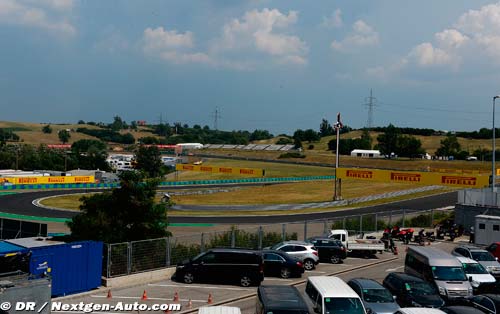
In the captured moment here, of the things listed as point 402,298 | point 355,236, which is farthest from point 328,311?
point 355,236

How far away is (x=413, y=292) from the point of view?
18.3m

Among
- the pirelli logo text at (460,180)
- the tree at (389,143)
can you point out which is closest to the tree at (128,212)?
the pirelli logo text at (460,180)

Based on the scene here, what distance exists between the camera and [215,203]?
71.2m

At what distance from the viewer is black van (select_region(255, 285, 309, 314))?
13.9 meters

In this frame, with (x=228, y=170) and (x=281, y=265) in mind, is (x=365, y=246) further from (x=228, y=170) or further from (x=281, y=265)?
(x=228, y=170)

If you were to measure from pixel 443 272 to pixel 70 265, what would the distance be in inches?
604

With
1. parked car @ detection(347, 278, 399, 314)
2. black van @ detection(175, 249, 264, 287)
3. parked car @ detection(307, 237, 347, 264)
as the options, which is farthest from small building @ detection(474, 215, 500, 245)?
parked car @ detection(347, 278, 399, 314)

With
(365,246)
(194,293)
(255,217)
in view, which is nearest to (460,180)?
(255,217)

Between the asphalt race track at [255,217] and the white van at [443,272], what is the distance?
3138cm

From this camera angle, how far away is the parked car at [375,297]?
1639 centimetres

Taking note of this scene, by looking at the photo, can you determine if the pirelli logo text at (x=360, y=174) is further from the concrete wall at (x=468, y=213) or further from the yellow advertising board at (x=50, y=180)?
the yellow advertising board at (x=50, y=180)

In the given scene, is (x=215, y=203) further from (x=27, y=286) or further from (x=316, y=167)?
(x=316, y=167)

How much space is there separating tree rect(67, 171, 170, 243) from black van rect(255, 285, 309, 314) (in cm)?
1287

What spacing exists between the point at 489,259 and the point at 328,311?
15.3 m
